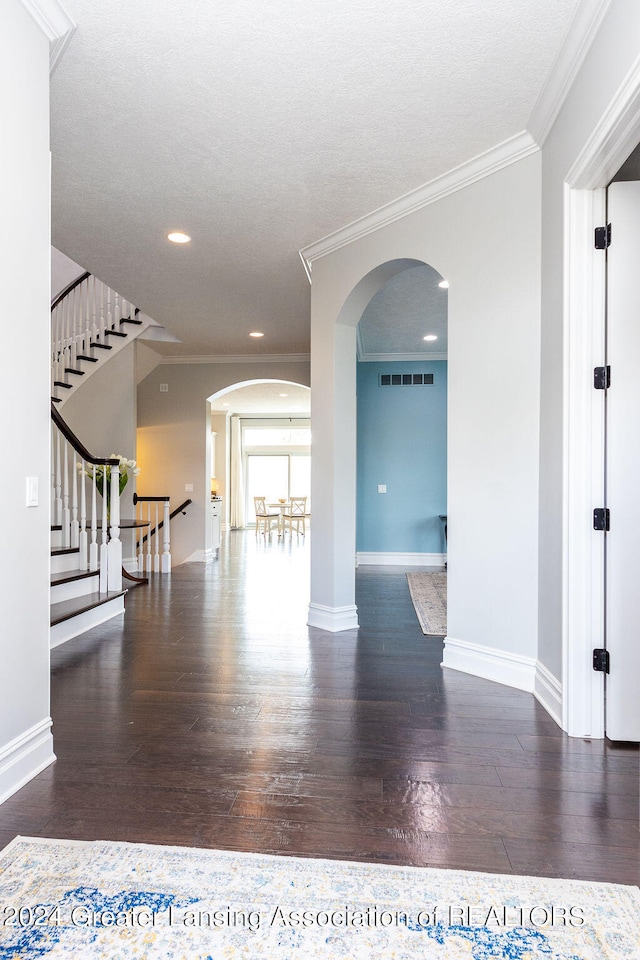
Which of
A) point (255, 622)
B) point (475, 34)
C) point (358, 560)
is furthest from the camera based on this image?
point (358, 560)

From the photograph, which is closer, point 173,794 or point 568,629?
point 173,794

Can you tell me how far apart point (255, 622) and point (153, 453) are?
459 centimetres

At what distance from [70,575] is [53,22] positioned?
3.47 m

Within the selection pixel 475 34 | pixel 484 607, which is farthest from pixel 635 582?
pixel 475 34

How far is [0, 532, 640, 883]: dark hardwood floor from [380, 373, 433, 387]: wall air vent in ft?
15.0

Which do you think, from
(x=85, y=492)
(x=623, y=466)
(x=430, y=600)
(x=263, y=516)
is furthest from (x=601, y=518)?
(x=263, y=516)

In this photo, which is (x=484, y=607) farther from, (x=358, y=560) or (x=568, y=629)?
(x=358, y=560)

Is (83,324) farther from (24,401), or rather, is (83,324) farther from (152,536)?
(24,401)

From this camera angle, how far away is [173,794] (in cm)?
203

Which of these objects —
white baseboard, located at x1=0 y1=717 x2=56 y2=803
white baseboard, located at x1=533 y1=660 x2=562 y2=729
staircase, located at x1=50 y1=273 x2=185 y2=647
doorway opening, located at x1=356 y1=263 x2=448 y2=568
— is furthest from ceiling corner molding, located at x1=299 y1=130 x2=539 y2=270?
white baseboard, located at x1=0 y1=717 x2=56 y2=803

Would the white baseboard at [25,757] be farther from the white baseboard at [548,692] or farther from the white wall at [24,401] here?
the white baseboard at [548,692]

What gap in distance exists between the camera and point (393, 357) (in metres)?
7.88

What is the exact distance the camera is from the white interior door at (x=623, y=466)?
2445 mm

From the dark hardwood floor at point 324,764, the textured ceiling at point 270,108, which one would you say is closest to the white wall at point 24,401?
the dark hardwood floor at point 324,764
